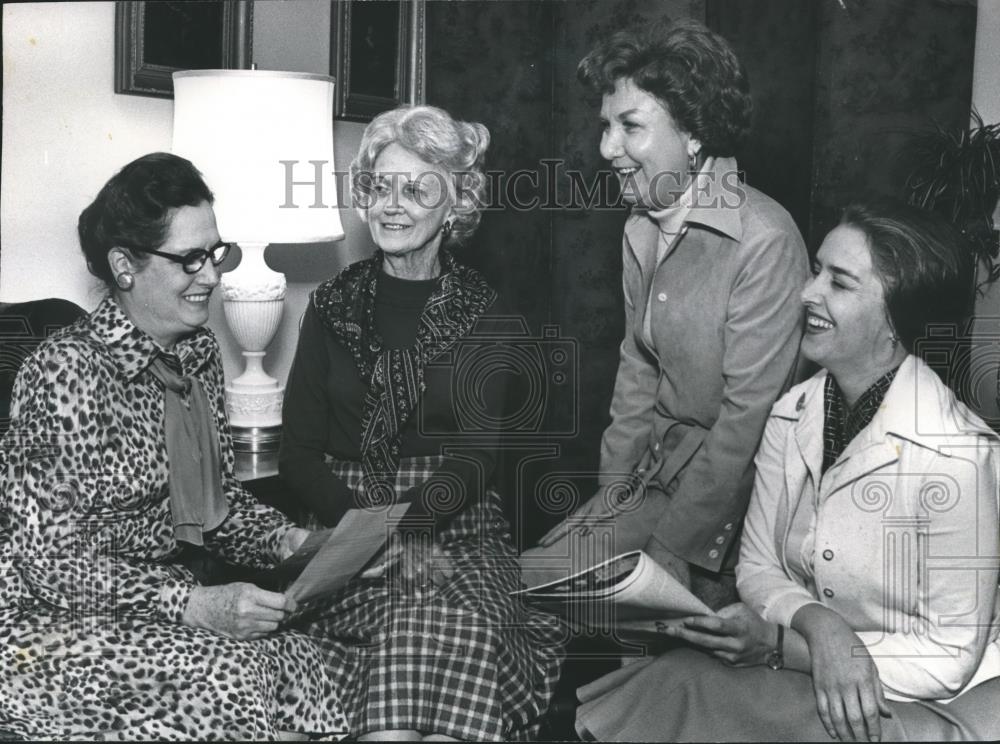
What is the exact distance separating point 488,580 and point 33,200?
1182 mm

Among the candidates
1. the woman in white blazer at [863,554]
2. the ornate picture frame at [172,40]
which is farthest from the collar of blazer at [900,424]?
the ornate picture frame at [172,40]

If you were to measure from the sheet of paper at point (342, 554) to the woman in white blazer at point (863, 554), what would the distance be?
480 mm

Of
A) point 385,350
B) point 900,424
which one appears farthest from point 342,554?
point 900,424

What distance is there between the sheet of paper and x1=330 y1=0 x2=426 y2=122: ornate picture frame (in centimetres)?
142

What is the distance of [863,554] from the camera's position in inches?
71.6

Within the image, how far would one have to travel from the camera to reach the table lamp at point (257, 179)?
239 cm

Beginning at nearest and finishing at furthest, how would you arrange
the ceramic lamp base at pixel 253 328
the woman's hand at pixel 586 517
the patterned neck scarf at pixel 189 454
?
the patterned neck scarf at pixel 189 454 < the woman's hand at pixel 586 517 < the ceramic lamp base at pixel 253 328

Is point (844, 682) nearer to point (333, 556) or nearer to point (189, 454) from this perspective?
point (333, 556)

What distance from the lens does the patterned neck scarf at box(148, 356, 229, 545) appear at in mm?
1978

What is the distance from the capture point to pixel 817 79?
2.66m

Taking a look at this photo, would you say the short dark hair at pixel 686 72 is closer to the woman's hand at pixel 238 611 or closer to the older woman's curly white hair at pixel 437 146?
the older woman's curly white hair at pixel 437 146

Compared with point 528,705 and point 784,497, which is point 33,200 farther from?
point 784,497

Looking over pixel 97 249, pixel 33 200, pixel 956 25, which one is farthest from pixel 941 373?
pixel 33 200

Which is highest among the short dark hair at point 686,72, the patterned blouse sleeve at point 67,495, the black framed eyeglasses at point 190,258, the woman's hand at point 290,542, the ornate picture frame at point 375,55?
the ornate picture frame at point 375,55
